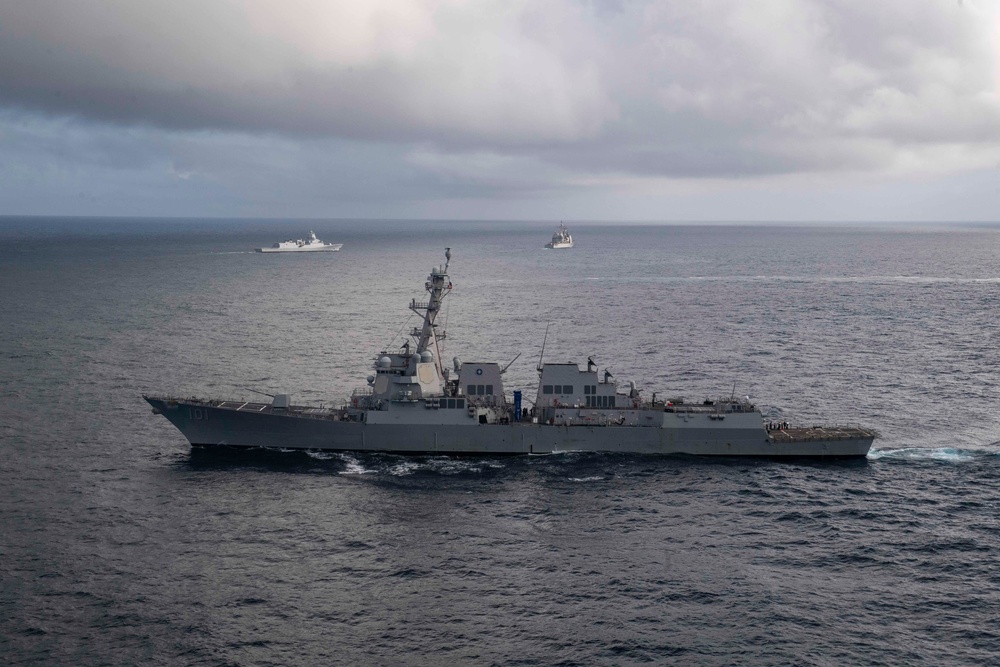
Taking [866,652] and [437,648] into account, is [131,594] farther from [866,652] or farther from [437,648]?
[866,652]

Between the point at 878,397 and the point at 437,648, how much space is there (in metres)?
50.8

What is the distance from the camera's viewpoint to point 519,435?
2227 inches

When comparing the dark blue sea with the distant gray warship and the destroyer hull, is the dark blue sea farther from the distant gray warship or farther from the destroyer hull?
the distant gray warship

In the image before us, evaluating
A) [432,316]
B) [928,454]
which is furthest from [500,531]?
[928,454]

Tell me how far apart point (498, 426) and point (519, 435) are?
5.15 feet

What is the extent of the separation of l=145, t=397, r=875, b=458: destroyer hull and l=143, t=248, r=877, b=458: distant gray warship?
0.07 meters

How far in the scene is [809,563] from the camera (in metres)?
40.2

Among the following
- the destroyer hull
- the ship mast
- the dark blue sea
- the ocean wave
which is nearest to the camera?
the dark blue sea

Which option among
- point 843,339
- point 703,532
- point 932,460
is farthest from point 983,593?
point 843,339

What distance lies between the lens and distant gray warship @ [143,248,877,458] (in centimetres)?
5628

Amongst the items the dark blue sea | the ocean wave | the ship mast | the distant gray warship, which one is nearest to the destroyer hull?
the distant gray warship

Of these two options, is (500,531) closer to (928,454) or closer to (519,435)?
(519,435)

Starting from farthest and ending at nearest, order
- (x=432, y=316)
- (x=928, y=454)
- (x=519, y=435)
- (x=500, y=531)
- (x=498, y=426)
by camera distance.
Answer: (x=432, y=316) → (x=519, y=435) → (x=498, y=426) → (x=928, y=454) → (x=500, y=531)

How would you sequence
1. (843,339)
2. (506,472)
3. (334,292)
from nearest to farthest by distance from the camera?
(506,472), (843,339), (334,292)
